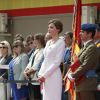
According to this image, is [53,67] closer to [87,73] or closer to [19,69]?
[87,73]

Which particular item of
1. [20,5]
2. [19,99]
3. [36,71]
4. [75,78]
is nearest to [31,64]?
[36,71]

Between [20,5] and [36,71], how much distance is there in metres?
6.94

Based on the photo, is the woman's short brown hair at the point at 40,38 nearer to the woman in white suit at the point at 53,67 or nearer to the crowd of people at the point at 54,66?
the crowd of people at the point at 54,66

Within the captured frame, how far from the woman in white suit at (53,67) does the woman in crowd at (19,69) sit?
1.19 meters

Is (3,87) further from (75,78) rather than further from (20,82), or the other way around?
(75,78)

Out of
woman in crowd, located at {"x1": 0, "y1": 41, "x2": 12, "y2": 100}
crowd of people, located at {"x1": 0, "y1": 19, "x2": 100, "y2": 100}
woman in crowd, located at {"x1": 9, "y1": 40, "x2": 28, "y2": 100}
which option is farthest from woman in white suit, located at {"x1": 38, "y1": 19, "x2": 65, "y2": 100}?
woman in crowd, located at {"x1": 0, "y1": 41, "x2": 12, "y2": 100}

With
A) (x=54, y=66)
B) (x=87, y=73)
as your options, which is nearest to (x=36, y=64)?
(x=54, y=66)

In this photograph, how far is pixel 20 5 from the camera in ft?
43.3

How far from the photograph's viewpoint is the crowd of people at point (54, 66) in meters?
5.21

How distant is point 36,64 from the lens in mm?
6531

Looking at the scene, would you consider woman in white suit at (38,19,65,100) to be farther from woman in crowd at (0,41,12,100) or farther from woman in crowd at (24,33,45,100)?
woman in crowd at (0,41,12,100)

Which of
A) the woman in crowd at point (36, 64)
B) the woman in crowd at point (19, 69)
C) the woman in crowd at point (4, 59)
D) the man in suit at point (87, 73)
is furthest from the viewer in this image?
the woman in crowd at point (4, 59)

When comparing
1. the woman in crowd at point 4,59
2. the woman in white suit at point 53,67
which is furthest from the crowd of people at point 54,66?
the woman in crowd at point 4,59

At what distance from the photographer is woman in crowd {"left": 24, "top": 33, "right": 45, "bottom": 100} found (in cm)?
650
